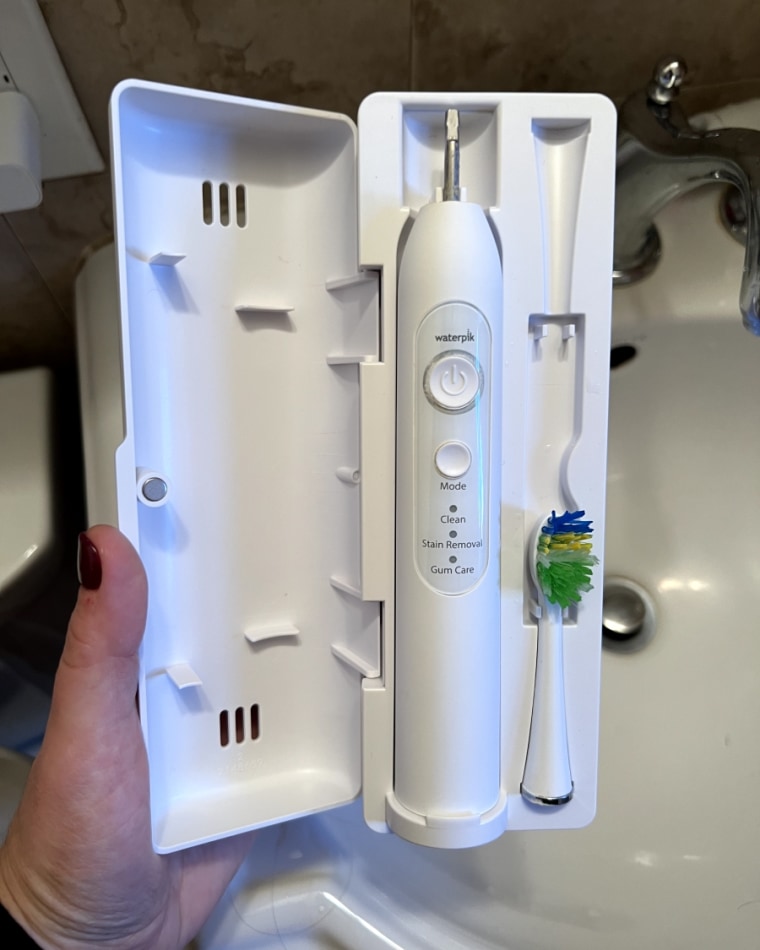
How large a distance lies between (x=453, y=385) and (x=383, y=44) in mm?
297

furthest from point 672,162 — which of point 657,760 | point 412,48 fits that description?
point 657,760

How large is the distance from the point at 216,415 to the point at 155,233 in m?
0.11

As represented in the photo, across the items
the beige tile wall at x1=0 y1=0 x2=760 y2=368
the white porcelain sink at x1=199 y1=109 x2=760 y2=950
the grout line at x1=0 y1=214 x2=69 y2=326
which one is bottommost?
the white porcelain sink at x1=199 y1=109 x2=760 y2=950

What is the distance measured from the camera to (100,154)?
55 centimetres

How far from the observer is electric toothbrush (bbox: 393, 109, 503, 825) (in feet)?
1.24

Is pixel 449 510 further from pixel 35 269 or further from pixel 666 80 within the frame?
pixel 35 269

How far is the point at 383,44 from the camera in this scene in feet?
1.70

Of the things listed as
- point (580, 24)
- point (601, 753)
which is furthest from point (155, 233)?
point (601, 753)

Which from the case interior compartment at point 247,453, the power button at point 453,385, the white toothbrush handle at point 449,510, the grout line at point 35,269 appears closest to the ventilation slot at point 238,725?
the case interior compartment at point 247,453

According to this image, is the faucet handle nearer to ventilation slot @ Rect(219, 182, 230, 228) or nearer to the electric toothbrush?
the electric toothbrush

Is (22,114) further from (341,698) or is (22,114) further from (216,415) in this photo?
(341,698)

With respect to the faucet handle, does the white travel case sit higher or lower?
lower

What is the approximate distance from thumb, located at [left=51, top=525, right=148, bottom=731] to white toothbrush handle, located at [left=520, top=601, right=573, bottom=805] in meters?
→ 0.23

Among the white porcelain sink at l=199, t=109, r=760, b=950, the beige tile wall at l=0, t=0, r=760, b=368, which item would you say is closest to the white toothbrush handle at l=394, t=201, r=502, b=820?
the white porcelain sink at l=199, t=109, r=760, b=950
